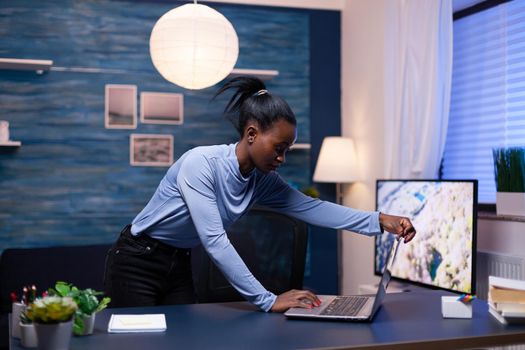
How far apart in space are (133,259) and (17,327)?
61 cm

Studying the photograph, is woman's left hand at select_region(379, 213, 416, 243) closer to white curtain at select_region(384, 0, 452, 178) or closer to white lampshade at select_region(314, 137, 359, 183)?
white curtain at select_region(384, 0, 452, 178)

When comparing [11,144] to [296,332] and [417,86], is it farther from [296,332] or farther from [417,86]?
[296,332]

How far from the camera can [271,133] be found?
200 cm

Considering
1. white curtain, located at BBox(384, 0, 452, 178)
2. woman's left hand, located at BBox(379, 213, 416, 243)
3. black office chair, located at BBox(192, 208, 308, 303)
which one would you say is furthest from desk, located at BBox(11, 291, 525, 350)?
white curtain, located at BBox(384, 0, 452, 178)

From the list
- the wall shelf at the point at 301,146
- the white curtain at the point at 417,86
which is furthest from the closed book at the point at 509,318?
the wall shelf at the point at 301,146

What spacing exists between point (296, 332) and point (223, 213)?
21.4 inches

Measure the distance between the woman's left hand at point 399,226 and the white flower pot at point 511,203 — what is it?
1066 millimetres

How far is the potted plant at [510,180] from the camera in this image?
116 inches

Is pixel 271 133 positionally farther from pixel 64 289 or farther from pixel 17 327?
pixel 17 327

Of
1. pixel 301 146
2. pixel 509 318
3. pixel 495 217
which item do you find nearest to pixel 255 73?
pixel 301 146

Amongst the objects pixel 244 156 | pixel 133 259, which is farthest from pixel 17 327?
pixel 244 156

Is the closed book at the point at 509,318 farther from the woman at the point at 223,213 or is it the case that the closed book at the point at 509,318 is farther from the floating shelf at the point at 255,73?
the floating shelf at the point at 255,73

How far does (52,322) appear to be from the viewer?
1504 mm

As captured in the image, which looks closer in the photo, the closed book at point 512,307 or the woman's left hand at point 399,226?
the closed book at point 512,307
